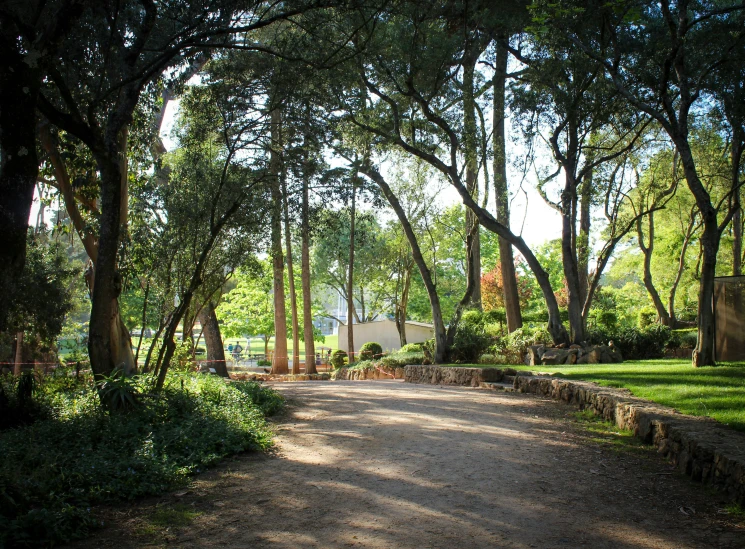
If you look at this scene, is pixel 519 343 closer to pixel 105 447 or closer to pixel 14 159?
pixel 105 447

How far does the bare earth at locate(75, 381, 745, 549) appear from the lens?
14.2 ft

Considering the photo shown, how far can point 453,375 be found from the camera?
53.1 ft

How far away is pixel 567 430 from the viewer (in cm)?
841

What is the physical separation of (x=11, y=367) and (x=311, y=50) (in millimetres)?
14744

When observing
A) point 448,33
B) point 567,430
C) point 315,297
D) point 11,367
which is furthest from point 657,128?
point 315,297

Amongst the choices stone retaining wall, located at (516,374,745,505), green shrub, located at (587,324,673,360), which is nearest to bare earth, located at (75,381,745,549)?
stone retaining wall, located at (516,374,745,505)

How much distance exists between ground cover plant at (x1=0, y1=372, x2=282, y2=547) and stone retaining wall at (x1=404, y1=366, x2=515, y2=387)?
6.14m

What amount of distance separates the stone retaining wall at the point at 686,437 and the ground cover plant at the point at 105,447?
436 cm

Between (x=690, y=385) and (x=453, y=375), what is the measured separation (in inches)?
288

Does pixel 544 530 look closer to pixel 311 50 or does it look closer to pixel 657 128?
pixel 311 50

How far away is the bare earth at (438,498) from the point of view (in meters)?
4.34

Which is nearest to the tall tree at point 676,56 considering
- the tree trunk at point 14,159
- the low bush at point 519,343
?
the low bush at point 519,343

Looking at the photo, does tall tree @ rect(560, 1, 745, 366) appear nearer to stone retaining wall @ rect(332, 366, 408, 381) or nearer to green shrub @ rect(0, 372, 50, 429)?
green shrub @ rect(0, 372, 50, 429)

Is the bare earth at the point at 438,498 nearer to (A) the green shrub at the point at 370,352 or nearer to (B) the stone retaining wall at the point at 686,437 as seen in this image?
(B) the stone retaining wall at the point at 686,437
